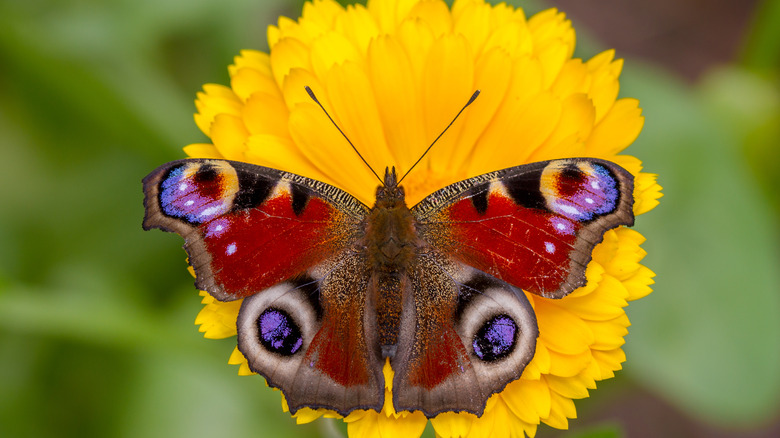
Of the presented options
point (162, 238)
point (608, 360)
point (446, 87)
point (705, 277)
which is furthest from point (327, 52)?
point (705, 277)

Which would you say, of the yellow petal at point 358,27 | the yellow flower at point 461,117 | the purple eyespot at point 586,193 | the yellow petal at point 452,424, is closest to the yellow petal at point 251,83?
the yellow flower at point 461,117

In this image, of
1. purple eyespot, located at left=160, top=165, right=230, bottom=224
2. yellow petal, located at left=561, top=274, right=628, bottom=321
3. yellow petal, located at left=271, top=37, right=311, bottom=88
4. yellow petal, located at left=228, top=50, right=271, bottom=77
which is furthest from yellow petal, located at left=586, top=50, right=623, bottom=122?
purple eyespot, located at left=160, top=165, right=230, bottom=224

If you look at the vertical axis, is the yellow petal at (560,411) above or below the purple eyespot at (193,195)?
below

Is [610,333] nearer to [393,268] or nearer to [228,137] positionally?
[393,268]

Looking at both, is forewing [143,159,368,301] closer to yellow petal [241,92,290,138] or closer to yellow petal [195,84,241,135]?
yellow petal [241,92,290,138]

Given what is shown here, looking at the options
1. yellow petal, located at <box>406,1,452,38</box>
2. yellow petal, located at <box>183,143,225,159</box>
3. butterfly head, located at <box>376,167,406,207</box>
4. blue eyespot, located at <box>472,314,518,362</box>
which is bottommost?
blue eyespot, located at <box>472,314,518,362</box>

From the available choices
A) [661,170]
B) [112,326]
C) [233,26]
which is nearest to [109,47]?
[233,26]

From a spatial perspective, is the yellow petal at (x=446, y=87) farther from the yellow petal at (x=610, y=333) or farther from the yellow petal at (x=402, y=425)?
the yellow petal at (x=402, y=425)

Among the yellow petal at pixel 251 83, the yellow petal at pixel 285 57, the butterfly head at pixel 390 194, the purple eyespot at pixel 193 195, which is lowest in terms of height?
the butterfly head at pixel 390 194
